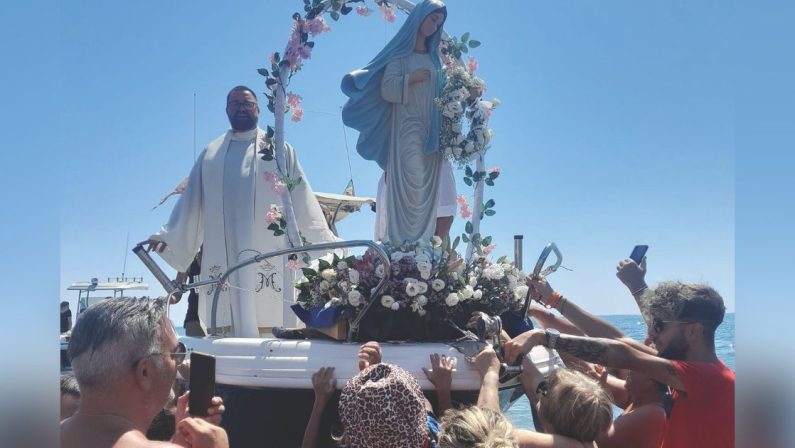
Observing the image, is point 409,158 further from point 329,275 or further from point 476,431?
point 476,431

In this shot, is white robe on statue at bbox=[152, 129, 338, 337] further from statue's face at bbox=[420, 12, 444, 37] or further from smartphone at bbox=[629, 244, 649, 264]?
smartphone at bbox=[629, 244, 649, 264]

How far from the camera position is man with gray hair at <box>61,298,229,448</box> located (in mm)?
1580

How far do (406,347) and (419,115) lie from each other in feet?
6.10

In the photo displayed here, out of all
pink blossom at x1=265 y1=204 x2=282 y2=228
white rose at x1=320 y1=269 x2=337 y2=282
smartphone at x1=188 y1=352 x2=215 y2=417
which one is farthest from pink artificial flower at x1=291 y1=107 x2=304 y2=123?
smartphone at x1=188 y1=352 x2=215 y2=417

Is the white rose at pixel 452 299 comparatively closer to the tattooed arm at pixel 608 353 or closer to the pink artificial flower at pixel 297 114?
the tattooed arm at pixel 608 353

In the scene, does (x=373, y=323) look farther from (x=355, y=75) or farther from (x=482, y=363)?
(x=355, y=75)

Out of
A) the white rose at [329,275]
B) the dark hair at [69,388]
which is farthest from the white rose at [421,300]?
the dark hair at [69,388]

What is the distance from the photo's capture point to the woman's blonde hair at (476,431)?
1842mm

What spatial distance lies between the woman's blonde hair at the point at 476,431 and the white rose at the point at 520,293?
5.27ft

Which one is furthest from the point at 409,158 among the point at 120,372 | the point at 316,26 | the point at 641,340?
the point at 641,340

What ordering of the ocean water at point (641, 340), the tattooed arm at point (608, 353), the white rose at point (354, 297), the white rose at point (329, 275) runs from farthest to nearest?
the ocean water at point (641, 340), the white rose at point (329, 275), the white rose at point (354, 297), the tattooed arm at point (608, 353)

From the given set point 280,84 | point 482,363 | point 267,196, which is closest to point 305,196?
point 267,196

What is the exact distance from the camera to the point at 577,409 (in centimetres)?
221

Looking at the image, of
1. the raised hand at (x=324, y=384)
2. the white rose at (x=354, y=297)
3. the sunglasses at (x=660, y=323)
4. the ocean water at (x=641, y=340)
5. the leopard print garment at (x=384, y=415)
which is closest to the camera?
the leopard print garment at (x=384, y=415)
